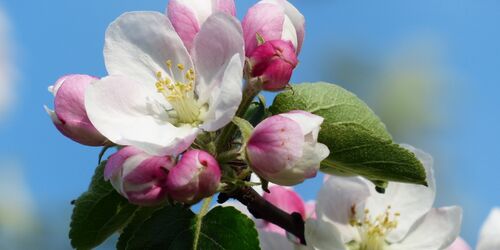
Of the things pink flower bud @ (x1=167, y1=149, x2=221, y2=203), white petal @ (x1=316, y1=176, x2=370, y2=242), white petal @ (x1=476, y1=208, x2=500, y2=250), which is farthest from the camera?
white petal @ (x1=476, y1=208, x2=500, y2=250)

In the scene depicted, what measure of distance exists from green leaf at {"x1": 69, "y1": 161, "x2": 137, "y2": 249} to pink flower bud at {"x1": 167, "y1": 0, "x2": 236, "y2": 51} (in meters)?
0.31

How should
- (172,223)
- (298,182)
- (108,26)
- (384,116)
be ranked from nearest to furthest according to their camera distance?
(298,182) → (172,223) → (108,26) → (384,116)

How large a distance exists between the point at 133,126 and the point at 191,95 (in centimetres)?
16

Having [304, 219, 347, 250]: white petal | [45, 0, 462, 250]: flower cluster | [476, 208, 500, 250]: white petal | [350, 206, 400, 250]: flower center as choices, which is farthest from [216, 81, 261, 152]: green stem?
[476, 208, 500, 250]: white petal

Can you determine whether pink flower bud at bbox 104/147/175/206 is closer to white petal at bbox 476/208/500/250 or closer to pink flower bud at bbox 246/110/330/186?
pink flower bud at bbox 246/110/330/186

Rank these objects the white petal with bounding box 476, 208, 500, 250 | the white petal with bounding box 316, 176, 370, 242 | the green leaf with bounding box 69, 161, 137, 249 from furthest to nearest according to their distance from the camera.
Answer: the white petal with bounding box 476, 208, 500, 250 < the white petal with bounding box 316, 176, 370, 242 < the green leaf with bounding box 69, 161, 137, 249

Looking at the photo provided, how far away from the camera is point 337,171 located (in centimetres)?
186

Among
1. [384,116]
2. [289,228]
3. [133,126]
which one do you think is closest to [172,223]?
[133,126]

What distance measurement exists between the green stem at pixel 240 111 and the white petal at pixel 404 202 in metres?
0.55

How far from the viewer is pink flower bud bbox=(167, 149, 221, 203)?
5.06ft

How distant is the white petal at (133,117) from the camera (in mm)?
1649

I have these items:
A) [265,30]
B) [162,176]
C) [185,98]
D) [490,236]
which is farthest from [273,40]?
[490,236]

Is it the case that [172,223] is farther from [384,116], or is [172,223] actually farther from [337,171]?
[384,116]

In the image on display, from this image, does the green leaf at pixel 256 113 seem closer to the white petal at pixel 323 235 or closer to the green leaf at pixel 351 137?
the green leaf at pixel 351 137
